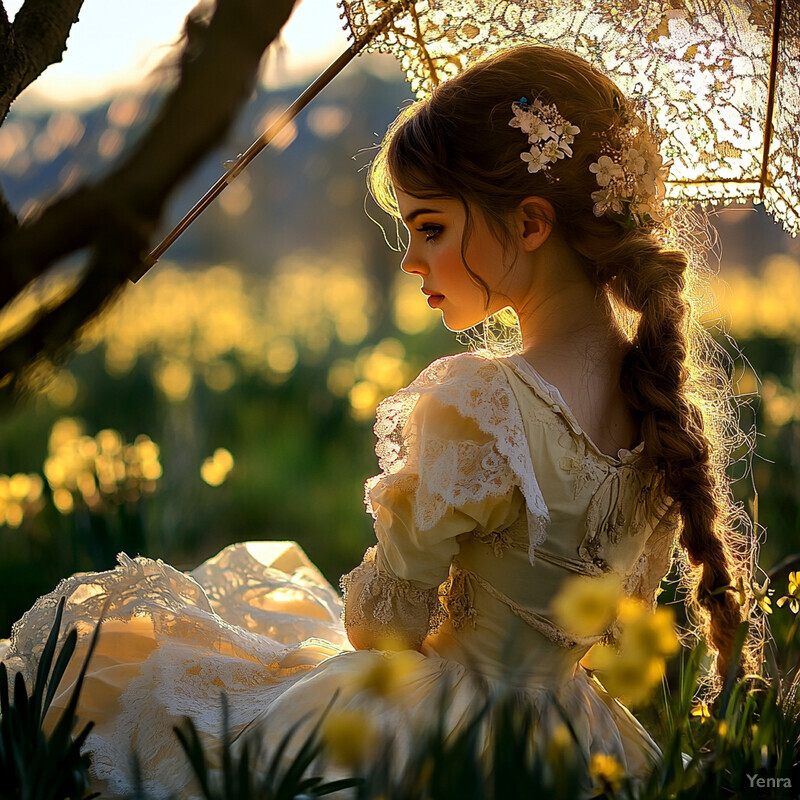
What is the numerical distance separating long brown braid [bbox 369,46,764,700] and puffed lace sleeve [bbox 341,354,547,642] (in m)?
0.26

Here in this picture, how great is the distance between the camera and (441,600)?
1.47 m

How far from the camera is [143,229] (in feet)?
5.17

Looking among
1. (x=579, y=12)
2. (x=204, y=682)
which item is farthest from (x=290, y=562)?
(x=579, y=12)

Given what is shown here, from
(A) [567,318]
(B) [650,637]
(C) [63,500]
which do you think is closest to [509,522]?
(A) [567,318]

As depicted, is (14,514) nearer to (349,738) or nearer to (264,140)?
(264,140)

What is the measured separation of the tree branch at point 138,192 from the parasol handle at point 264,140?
40 millimetres

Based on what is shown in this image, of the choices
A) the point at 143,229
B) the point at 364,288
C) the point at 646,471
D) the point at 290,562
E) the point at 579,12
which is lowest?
the point at 364,288

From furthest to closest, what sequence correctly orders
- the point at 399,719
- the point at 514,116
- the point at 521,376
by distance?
1. the point at 514,116
2. the point at 521,376
3. the point at 399,719

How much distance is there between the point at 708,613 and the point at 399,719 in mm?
612

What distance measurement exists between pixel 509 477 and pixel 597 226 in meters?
0.50

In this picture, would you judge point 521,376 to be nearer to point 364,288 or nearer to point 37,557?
point 37,557

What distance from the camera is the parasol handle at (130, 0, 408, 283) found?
4.83ft

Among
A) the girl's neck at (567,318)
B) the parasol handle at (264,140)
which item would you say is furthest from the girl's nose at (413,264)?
the parasol handle at (264,140)

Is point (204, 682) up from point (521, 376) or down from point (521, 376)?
down
